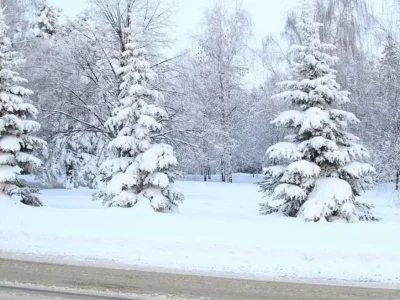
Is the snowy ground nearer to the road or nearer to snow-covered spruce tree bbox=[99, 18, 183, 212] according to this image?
the road

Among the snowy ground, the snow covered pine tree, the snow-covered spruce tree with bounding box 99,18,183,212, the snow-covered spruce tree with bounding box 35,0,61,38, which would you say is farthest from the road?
the snow-covered spruce tree with bounding box 35,0,61,38

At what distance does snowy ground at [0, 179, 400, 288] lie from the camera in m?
7.75

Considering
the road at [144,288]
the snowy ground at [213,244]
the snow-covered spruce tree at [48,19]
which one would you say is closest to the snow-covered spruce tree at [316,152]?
the snowy ground at [213,244]

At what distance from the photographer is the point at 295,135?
13125 millimetres

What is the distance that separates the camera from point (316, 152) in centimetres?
1251

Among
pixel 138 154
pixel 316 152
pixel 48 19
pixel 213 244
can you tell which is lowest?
pixel 213 244

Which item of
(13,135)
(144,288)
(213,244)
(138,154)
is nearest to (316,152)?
(213,244)

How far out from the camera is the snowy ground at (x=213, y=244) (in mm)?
7746

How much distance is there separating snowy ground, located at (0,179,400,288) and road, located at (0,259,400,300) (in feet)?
1.94

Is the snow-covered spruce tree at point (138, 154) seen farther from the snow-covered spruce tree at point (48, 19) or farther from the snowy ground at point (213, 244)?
the snow-covered spruce tree at point (48, 19)

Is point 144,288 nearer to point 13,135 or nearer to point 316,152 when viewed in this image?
point 316,152

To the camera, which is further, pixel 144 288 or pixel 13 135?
pixel 13 135

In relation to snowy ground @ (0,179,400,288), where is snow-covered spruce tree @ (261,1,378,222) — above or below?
above

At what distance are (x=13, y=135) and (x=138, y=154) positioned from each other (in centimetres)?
470
